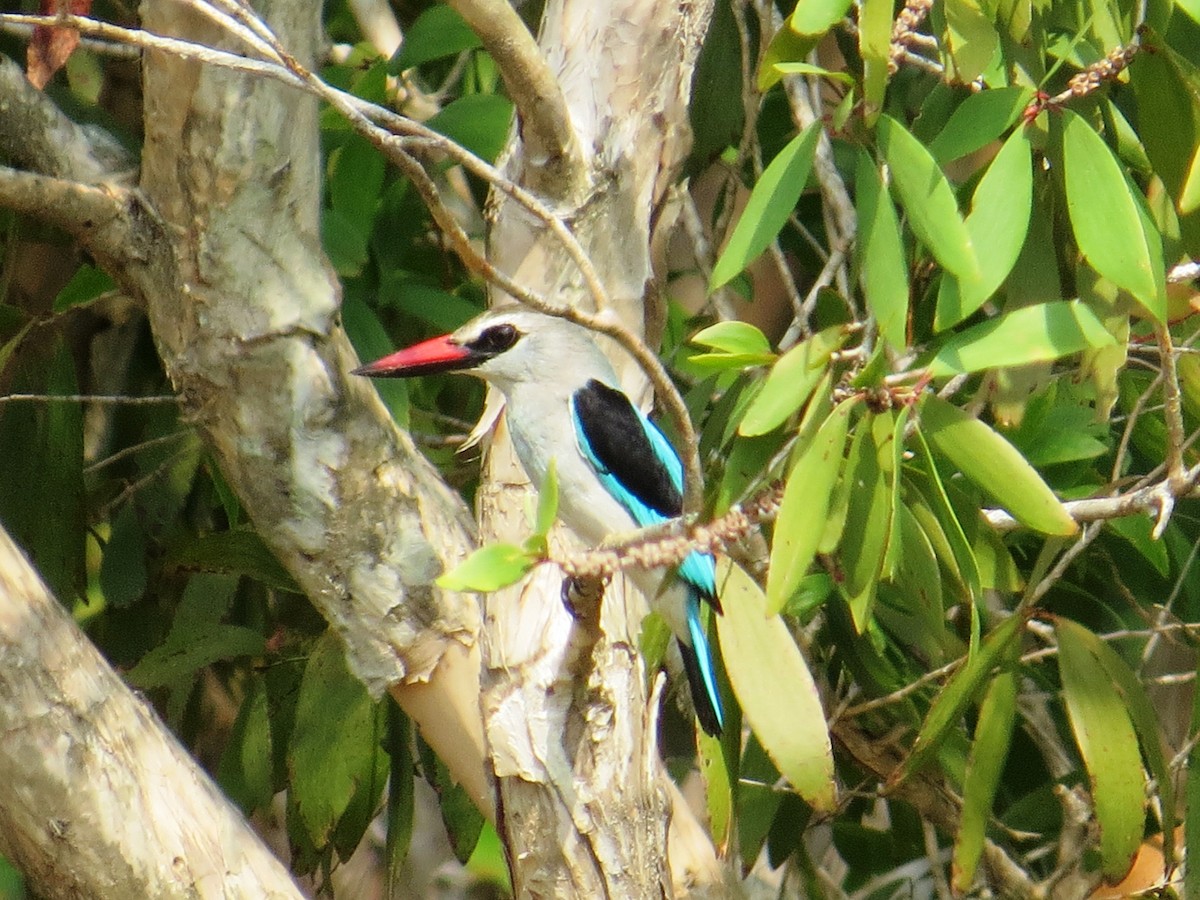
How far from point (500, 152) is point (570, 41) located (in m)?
0.35

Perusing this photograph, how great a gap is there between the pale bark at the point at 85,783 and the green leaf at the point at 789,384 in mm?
802

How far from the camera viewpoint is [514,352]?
206 cm

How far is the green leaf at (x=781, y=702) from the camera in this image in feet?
4.78

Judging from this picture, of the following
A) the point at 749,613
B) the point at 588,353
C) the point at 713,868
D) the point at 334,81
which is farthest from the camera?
the point at 334,81

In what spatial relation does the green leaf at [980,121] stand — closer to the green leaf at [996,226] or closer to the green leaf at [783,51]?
the green leaf at [996,226]

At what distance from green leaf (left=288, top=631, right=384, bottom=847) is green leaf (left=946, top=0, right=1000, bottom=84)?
1259 millimetres

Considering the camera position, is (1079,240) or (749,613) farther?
(749,613)

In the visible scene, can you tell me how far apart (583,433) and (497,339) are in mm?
186

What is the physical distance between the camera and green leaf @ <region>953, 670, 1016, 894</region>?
1.79 m

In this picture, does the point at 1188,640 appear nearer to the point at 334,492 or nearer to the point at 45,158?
the point at 334,492

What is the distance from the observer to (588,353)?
2.11 metres

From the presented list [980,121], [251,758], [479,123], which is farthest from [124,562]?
[980,121]

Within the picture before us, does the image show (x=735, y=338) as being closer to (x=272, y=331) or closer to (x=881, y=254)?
(x=881, y=254)

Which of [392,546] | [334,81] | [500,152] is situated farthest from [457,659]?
[334,81]
